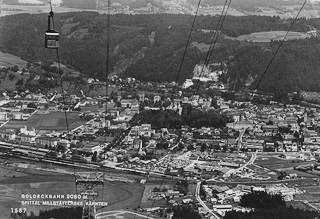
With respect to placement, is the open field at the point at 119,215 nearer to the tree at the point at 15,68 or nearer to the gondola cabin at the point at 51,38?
the gondola cabin at the point at 51,38

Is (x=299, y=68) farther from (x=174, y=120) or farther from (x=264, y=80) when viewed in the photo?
(x=174, y=120)

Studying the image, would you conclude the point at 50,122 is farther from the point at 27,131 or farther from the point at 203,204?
the point at 203,204

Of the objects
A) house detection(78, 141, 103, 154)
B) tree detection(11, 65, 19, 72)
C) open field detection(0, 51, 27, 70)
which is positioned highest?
house detection(78, 141, 103, 154)

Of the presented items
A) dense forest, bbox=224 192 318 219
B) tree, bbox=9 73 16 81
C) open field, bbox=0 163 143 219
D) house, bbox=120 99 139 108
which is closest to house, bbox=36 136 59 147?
open field, bbox=0 163 143 219

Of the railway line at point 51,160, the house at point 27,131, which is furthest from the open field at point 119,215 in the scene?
the house at point 27,131

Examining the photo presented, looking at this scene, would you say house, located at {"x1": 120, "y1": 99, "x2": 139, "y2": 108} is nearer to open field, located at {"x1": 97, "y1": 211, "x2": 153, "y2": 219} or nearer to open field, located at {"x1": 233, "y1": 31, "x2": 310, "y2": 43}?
open field, located at {"x1": 233, "y1": 31, "x2": 310, "y2": 43}

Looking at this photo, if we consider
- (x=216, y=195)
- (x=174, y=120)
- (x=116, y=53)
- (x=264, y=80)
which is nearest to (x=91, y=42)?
(x=116, y=53)
